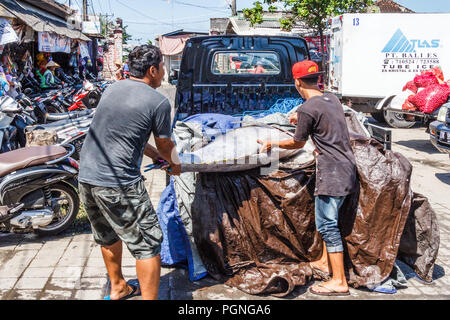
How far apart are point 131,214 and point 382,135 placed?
257 centimetres

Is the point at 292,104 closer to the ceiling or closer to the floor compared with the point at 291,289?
closer to the ceiling

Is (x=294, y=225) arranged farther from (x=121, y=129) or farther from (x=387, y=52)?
(x=387, y=52)

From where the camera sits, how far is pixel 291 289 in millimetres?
3492

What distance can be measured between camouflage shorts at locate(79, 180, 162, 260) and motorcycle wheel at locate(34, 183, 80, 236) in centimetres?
174

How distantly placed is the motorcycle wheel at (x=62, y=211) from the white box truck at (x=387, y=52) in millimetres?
9333

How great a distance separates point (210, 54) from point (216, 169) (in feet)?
7.29

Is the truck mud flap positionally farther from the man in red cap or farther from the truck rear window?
the truck rear window

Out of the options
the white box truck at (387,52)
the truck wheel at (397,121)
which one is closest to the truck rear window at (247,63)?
the white box truck at (387,52)

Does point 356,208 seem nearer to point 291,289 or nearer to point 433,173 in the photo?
point 291,289

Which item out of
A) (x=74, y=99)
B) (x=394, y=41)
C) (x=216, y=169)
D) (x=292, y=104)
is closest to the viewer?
(x=216, y=169)

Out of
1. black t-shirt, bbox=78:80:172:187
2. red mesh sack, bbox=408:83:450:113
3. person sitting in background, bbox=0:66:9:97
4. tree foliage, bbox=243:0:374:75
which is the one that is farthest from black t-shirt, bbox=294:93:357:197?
tree foliage, bbox=243:0:374:75

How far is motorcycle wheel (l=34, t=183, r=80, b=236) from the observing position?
4586 mm

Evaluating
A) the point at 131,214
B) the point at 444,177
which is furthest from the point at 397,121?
the point at 131,214

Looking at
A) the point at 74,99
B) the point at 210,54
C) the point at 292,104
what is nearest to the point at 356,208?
the point at 292,104
